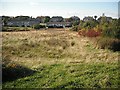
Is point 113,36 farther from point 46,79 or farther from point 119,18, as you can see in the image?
point 46,79

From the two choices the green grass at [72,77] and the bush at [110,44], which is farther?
the bush at [110,44]

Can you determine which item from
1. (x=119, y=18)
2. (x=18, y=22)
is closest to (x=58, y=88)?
(x=119, y=18)

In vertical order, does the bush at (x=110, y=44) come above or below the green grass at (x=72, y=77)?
above

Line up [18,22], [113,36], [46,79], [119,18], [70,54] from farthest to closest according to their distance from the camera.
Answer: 1. [18,22]
2. [119,18]
3. [113,36]
4. [70,54]
5. [46,79]

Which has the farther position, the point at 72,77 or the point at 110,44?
Answer: the point at 110,44

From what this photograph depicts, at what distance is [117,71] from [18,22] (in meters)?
80.8

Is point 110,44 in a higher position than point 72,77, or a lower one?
higher

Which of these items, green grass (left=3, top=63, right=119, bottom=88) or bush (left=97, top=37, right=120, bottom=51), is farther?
bush (left=97, top=37, right=120, bottom=51)

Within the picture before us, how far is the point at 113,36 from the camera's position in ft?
83.0

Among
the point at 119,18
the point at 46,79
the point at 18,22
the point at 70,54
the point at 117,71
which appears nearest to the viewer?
the point at 46,79

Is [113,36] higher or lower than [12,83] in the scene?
higher

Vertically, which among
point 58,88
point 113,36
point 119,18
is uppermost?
point 119,18

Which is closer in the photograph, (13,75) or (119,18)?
(13,75)

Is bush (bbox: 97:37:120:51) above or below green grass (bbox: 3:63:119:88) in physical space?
above
